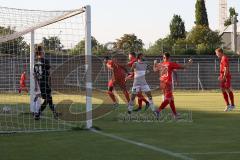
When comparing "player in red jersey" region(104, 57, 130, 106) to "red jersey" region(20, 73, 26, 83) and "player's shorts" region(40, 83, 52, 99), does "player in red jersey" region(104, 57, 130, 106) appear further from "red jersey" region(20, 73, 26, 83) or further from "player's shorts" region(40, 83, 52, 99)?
"red jersey" region(20, 73, 26, 83)

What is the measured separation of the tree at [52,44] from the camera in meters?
14.0

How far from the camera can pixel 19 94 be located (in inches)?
1115

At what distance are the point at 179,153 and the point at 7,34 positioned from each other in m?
7.96

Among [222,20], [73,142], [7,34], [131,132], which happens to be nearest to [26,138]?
[73,142]

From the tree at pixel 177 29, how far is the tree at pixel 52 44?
233 feet

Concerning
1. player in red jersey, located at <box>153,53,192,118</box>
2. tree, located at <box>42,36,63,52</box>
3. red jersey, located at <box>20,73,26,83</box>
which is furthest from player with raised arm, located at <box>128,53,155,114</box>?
red jersey, located at <box>20,73,26,83</box>

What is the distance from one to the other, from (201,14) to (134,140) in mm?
77769

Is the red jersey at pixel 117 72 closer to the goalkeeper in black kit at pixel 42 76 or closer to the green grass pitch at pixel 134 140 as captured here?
the goalkeeper in black kit at pixel 42 76

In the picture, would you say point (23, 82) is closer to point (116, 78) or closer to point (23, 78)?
point (23, 78)

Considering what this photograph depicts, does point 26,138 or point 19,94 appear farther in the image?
point 19,94

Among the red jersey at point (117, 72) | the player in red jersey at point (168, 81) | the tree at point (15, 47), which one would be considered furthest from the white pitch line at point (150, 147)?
the red jersey at point (117, 72)

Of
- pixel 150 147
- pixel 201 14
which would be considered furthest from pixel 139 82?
pixel 201 14

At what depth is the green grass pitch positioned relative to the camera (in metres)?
8.80

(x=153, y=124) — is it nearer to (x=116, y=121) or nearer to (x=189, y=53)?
(x=116, y=121)
